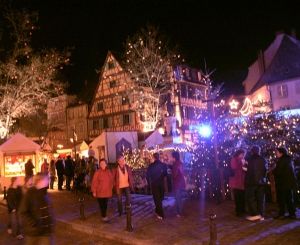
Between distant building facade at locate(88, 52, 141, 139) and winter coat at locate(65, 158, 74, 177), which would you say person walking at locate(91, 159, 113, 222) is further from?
distant building facade at locate(88, 52, 141, 139)

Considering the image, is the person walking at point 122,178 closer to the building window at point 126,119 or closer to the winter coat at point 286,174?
the winter coat at point 286,174

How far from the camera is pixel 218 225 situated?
10.6 metres

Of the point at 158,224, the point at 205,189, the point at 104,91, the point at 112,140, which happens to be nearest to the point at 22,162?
the point at 112,140

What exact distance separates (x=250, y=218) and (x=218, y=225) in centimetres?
91

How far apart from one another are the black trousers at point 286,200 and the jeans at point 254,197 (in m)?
0.41

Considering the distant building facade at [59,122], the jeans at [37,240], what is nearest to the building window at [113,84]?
A: the distant building facade at [59,122]

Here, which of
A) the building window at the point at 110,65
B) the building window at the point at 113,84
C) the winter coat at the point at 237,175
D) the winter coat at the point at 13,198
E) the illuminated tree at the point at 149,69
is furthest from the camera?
the building window at the point at 113,84

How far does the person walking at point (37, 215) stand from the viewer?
673 centimetres

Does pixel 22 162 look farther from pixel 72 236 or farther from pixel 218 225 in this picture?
pixel 218 225

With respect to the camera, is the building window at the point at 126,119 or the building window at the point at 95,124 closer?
the building window at the point at 126,119

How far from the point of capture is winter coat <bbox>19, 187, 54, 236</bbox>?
6.74 metres

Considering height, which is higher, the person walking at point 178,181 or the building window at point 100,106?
the building window at point 100,106

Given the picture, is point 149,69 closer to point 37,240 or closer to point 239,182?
point 239,182

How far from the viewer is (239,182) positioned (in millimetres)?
11570
